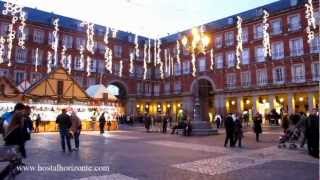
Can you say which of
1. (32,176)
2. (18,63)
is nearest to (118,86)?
(18,63)

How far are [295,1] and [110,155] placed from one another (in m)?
35.8

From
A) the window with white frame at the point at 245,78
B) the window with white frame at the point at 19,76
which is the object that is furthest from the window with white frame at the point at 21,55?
the window with white frame at the point at 245,78

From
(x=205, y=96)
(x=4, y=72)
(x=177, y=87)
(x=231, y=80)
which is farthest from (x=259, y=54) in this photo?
(x=4, y=72)

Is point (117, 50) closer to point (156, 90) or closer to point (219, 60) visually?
point (156, 90)

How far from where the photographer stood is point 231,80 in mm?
42406

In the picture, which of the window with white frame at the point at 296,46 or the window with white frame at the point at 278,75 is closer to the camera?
the window with white frame at the point at 296,46

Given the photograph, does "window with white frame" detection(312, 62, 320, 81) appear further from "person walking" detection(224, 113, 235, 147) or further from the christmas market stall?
"person walking" detection(224, 113, 235, 147)

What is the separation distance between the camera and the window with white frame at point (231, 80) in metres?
42.0

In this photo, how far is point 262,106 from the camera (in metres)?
38.5

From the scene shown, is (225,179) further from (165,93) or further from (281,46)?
(165,93)

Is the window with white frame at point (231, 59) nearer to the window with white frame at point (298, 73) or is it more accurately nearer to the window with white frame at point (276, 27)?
the window with white frame at point (276, 27)

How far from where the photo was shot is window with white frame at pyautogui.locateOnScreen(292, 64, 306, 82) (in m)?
35.5

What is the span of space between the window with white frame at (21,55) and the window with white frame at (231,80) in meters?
27.4

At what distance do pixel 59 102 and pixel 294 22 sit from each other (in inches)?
1107
